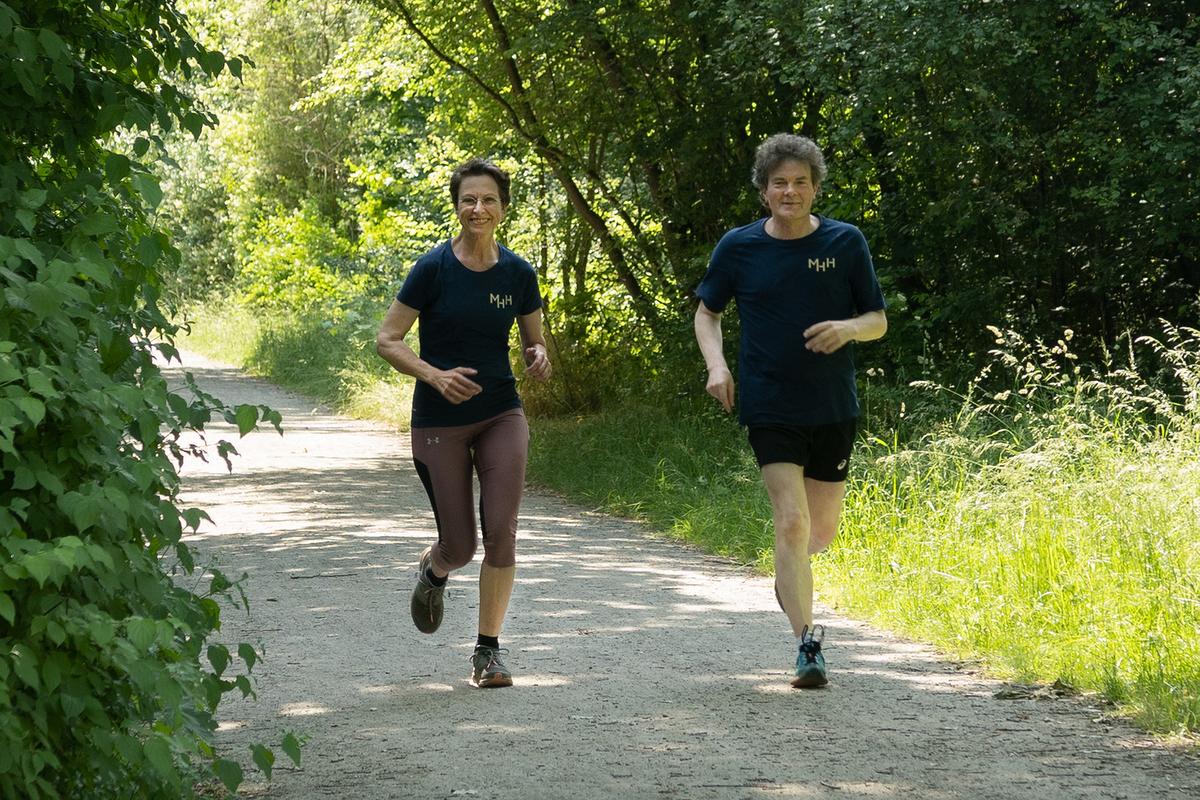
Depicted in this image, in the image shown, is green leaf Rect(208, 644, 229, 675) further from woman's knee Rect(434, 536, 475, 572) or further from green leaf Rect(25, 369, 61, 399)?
woman's knee Rect(434, 536, 475, 572)

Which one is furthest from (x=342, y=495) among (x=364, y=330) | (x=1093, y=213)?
(x=364, y=330)

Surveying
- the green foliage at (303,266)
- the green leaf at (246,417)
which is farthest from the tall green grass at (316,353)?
the green leaf at (246,417)

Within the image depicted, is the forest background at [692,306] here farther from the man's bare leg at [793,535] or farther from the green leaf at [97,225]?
the man's bare leg at [793,535]

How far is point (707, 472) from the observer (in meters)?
12.4

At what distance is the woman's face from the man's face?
110cm

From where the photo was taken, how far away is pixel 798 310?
6.29 metres

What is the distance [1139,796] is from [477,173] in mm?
3362

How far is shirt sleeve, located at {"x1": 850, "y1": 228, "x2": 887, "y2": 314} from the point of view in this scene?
6.36 m

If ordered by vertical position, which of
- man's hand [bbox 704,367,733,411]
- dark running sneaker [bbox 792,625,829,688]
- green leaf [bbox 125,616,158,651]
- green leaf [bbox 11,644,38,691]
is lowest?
dark running sneaker [bbox 792,625,829,688]

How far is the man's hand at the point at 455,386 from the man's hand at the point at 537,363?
378 mm

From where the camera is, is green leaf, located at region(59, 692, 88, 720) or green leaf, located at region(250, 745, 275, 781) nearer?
green leaf, located at region(59, 692, 88, 720)

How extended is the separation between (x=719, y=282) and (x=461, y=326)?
42.1 inches

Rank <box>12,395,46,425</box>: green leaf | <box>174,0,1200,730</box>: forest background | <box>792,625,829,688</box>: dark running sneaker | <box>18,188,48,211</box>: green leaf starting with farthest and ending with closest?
<box>174,0,1200,730</box>: forest background, <box>792,625,829,688</box>: dark running sneaker, <box>18,188,48,211</box>: green leaf, <box>12,395,46,425</box>: green leaf

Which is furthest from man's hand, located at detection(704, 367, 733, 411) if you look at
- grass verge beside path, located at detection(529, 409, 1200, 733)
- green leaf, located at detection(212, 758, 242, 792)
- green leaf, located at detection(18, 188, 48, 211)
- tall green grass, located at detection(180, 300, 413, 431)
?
tall green grass, located at detection(180, 300, 413, 431)
